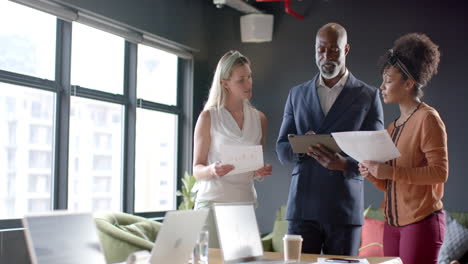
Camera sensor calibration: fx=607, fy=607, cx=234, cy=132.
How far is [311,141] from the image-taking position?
262 cm

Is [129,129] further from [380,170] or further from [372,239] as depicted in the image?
[380,170]

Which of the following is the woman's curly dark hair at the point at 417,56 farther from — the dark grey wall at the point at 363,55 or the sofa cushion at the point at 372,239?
the dark grey wall at the point at 363,55

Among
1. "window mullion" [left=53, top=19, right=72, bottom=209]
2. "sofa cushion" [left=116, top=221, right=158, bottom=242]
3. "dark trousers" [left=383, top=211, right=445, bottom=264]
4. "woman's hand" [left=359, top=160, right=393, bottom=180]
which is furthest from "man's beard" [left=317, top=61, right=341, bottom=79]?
"window mullion" [left=53, top=19, right=72, bottom=209]

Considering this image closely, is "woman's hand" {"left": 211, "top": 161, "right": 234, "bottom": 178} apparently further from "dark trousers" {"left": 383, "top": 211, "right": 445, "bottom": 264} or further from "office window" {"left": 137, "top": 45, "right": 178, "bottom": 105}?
"office window" {"left": 137, "top": 45, "right": 178, "bottom": 105}

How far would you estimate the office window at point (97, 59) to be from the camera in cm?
505

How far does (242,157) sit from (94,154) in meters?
2.82

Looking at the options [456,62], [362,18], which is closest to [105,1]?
[362,18]

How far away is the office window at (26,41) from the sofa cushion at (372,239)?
2.97 m

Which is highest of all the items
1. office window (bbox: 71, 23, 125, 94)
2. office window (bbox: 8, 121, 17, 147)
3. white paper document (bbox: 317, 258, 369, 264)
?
office window (bbox: 71, 23, 125, 94)

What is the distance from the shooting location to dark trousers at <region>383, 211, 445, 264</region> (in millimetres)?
2389

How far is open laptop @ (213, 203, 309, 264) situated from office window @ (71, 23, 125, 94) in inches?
121

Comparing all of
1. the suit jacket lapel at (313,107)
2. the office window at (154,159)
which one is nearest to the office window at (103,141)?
the office window at (154,159)

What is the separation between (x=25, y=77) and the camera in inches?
177

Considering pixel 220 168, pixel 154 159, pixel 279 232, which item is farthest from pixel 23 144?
pixel 279 232
